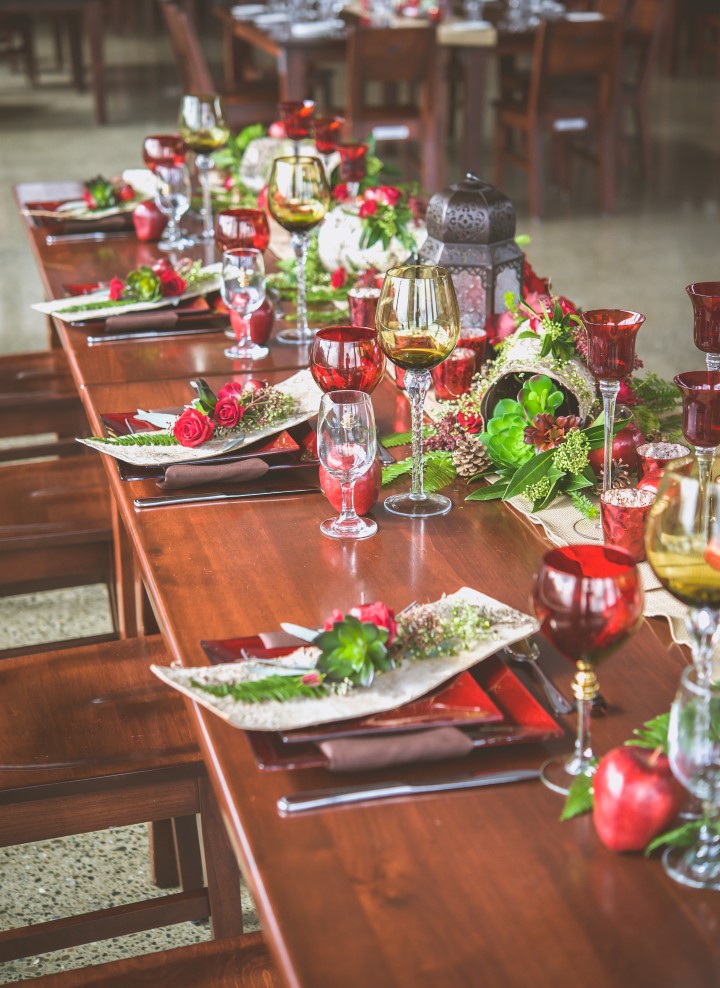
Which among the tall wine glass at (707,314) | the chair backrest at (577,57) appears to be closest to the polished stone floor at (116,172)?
the chair backrest at (577,57)

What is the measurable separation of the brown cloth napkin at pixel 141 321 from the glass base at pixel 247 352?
0.14 metres

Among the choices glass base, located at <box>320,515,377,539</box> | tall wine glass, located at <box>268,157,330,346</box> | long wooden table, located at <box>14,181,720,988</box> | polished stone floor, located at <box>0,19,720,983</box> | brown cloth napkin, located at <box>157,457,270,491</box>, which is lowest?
polished stone floor, located at <box>0,19,720,983</box>

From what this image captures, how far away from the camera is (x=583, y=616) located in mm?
901

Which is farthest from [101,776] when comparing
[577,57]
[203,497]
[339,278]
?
[577,57]

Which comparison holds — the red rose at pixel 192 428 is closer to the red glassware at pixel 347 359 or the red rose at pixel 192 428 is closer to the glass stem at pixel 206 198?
the red glassware at pixel 347 359

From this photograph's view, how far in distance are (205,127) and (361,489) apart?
154 centimetres

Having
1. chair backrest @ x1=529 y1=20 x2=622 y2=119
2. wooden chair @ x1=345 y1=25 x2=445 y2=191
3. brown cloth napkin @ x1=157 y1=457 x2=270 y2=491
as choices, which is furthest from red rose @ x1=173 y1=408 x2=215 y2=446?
chair backrest @ x1=529 y1=20 x2=622 y2=119

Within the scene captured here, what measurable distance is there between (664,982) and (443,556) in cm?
61

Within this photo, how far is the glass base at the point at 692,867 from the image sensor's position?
85 cm

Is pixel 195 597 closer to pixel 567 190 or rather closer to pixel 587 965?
pixel 587 965

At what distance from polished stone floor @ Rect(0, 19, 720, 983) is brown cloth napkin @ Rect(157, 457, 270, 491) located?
814mm

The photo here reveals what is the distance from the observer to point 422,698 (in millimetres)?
1023

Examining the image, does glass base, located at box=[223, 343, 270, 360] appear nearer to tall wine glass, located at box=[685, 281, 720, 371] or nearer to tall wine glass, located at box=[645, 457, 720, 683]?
tall wine glass, located at box=[685, 281, 720, 371]

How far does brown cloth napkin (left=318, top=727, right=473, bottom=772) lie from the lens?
95 centimetres
